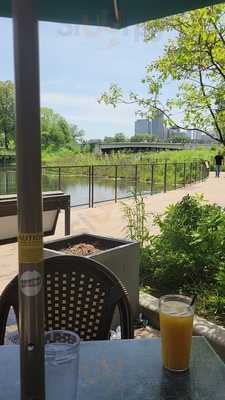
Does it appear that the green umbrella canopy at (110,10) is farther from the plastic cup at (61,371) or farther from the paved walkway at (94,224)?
the paved walkway at (94,224)

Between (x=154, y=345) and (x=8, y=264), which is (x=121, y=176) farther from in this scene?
(x=154, y=345)

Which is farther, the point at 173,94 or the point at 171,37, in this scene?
the point at 173,94

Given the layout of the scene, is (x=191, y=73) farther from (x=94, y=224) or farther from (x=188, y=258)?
(x=94, y=224)

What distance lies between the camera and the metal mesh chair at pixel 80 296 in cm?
153

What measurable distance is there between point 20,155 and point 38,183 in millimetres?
53

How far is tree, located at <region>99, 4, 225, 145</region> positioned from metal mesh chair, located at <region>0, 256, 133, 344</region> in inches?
114

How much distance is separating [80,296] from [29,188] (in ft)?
3.21

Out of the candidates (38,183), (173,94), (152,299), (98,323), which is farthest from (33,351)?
(173,94)

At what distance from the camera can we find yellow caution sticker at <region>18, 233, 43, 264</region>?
0.67 m

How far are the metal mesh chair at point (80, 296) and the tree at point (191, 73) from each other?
9.47ft

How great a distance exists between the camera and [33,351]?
694 mm

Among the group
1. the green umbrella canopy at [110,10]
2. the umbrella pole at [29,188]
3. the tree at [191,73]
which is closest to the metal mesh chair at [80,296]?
the umbrella pole at [29,188]

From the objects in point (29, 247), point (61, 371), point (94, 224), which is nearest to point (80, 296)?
point (61, 371)

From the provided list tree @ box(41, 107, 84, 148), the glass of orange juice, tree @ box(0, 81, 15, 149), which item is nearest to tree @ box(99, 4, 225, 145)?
tree @ box(0, 81, 15, 149)
